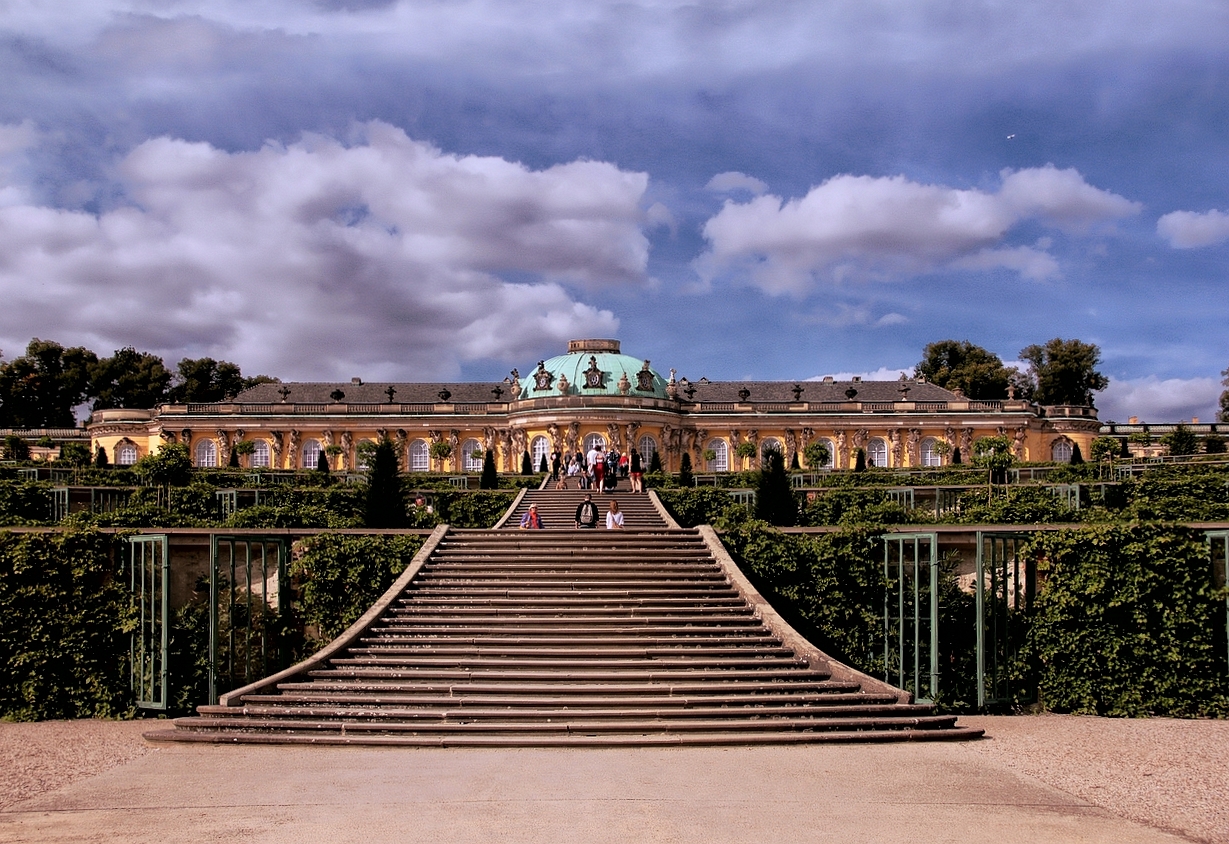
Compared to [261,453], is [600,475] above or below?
below

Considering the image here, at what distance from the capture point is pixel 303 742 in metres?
11.3

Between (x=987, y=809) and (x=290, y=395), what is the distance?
217 ft

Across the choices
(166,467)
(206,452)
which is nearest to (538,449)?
(206,452)

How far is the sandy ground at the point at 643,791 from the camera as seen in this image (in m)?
8.22

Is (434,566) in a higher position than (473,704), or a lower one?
higher

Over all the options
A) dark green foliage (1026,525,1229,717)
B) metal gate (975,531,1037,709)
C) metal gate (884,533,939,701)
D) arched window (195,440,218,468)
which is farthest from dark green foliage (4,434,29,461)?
dark green foliage (1026,525,1229,717)

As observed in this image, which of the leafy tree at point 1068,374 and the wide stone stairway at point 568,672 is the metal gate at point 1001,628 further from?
the leafy tree at point 1068,374

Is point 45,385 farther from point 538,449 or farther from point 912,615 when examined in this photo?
point 912,615

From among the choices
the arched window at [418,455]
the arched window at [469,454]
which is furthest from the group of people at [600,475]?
the arched window at [418,455]

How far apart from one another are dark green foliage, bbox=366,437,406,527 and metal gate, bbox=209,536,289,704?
6.89 metres

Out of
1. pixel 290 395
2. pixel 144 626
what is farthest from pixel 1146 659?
pixel 290 395

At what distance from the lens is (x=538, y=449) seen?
60500mm

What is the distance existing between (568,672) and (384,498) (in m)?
11.5

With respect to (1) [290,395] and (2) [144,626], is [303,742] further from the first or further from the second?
(1) [290,395]
